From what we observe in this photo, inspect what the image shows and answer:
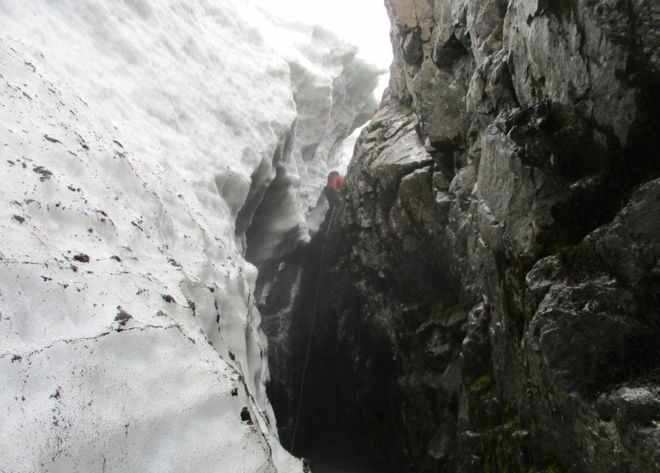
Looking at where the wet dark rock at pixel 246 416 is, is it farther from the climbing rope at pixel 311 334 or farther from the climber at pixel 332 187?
the climber at pixel 332 187

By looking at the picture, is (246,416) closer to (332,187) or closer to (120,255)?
(120,255)

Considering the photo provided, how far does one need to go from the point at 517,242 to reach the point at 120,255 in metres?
6.11

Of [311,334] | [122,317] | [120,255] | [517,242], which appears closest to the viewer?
→ [122,317]

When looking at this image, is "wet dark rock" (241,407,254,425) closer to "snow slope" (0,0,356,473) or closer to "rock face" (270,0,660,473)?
"snow slope" (0,0,356,473)

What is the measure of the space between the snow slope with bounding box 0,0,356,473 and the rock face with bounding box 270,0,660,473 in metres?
4.08

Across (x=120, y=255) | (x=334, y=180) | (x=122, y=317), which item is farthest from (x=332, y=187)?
(x=122, y=317)

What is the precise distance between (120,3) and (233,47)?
452 cm

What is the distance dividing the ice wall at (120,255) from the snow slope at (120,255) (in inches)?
0.8

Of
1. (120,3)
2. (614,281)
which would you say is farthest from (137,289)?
(120,3)

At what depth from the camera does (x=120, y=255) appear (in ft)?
20.7

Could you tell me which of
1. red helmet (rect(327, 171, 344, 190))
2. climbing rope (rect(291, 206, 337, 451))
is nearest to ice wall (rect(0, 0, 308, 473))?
climbing rope (rect(291, 206, 337, 451))

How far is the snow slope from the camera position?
173 inches

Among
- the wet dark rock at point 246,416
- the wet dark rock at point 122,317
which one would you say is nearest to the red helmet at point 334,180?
the wet dark rock at point 122,317

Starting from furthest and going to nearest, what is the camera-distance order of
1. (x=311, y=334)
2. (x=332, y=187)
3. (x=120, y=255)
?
(x=332, y=187) → (x=311, y=334) → (x=120, y=255)
